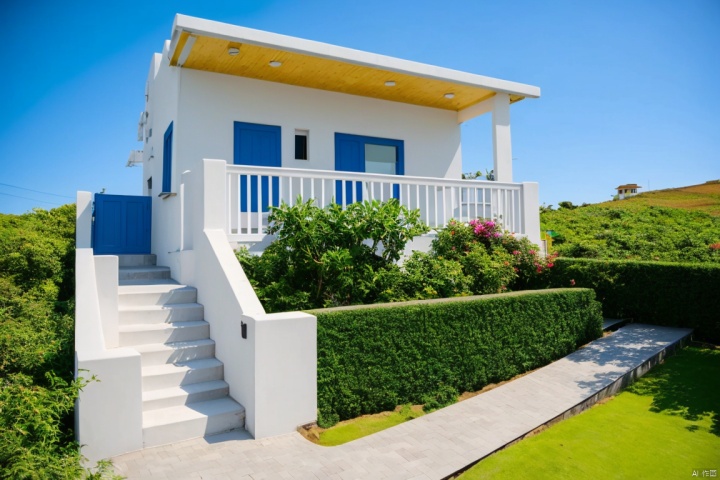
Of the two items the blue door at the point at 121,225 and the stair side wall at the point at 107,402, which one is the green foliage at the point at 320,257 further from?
the blue door at the point at 121,225

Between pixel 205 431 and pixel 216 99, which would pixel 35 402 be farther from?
pixel 216 99

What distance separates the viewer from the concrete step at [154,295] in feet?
20.6

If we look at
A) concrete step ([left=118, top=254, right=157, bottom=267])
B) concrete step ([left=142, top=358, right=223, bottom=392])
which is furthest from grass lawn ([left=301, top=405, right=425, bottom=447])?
concrete step ([left=118, top=254, right=157, bottom=267])

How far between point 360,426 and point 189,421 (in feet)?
6.11

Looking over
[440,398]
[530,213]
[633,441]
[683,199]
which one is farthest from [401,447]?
[683,199]

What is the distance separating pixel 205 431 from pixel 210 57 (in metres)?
7.08

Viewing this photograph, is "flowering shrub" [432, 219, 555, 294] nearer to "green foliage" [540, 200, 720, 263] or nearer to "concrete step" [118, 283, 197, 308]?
"concrete step" [118, 283, 197, 308]

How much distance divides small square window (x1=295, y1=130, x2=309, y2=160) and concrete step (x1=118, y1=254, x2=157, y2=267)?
3.99 metres

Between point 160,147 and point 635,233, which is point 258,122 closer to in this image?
point 160,147

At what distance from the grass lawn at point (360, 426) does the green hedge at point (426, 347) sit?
0.10 m

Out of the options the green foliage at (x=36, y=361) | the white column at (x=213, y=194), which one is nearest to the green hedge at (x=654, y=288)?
the white column at (x=213, y=194)

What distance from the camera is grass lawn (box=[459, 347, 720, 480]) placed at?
4223 mm

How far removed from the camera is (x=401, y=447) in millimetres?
4426

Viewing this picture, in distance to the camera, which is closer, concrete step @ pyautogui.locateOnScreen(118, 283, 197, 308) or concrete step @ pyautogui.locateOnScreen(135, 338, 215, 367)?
concrete step @ pyautogui.locateOnScreen(135, 338, 215, 367)
